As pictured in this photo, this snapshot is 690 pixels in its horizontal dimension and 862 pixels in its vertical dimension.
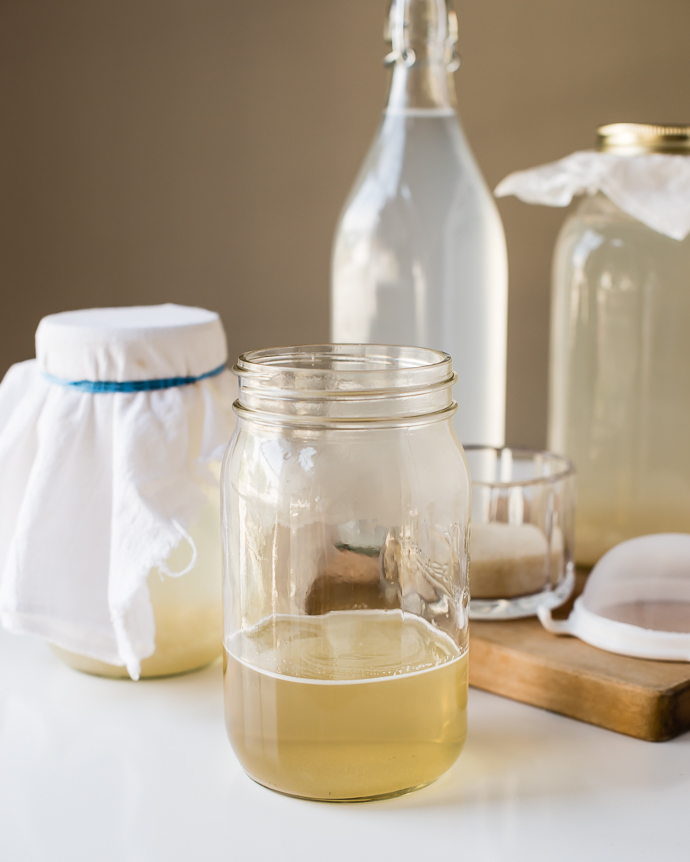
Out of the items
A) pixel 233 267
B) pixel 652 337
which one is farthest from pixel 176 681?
pixel 233 267

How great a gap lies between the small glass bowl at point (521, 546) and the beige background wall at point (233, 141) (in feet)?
1.40

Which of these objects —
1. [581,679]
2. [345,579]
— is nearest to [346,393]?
[345,579]

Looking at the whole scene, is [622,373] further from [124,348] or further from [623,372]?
[124,348]

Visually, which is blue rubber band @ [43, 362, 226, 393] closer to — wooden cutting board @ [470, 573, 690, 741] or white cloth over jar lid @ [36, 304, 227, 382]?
white cloth over jar lid @ [36, 304, 227, 382]

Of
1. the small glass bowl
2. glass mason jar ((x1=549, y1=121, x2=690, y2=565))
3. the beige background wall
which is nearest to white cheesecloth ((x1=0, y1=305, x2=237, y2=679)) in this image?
the small glass bowl

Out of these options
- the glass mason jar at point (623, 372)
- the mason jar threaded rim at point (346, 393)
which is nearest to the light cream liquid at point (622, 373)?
the glass mason jar at point (623, 372)

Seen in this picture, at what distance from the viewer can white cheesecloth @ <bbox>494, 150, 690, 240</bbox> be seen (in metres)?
0.54

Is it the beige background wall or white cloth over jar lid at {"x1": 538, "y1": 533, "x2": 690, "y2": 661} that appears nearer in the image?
white cloth over jar lid at {"x1": 538, "y1": 533, "x2": 690, "y2": 661}

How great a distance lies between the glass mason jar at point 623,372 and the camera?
58 centimetres

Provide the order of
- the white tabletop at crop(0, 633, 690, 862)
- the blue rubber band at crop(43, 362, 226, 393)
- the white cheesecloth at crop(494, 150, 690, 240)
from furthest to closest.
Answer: the white cheesecloth at crop(494, 150, 690, 240), the blue rubber band at crop(43, 362, 226, 393), the white tabletop at crop(0, 633, 690, 862)

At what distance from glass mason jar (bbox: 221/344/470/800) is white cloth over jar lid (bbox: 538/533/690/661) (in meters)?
0.10

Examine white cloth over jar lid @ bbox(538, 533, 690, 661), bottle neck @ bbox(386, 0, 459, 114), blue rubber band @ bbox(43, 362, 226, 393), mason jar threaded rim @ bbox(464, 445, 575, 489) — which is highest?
bottle neck @ bbox(386, 0, 459, 114)

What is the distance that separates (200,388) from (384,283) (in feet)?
0.65

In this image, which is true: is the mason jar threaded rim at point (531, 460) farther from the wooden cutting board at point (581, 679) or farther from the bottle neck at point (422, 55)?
the bottle neck at point (422, 55)
